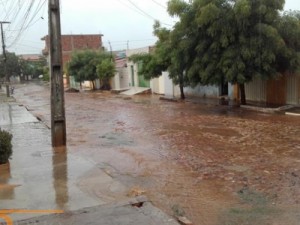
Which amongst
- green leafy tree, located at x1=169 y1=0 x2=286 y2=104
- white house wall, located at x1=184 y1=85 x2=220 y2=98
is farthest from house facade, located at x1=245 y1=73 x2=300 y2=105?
white house wall, located at x1=184 y1=85 x2=220 y2=98

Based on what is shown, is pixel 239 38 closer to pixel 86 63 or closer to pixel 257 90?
pixel 257 90

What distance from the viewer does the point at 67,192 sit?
22.0 ft

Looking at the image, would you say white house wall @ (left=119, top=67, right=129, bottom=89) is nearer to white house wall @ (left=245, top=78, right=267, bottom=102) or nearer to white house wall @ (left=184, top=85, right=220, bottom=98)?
white house wall @ (left=184, top=85, right=220, bottom=98)

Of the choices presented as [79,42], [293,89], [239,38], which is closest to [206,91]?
[293,89]

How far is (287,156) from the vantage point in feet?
30.9

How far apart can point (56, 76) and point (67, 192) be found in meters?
5.20

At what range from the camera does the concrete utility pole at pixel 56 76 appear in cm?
1095

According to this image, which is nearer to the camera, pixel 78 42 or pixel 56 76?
pixel 56 76

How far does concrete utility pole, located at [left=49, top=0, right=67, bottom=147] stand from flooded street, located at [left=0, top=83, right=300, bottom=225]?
493mm

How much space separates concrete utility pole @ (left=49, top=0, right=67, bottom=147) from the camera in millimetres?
10945

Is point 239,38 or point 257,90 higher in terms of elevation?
point 239,38

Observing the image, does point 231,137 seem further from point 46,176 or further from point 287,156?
point 46,176

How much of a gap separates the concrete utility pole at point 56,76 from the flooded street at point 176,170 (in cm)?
49

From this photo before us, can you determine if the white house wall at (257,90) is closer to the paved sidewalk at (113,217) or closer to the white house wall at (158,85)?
the white house wall at (158,85)
